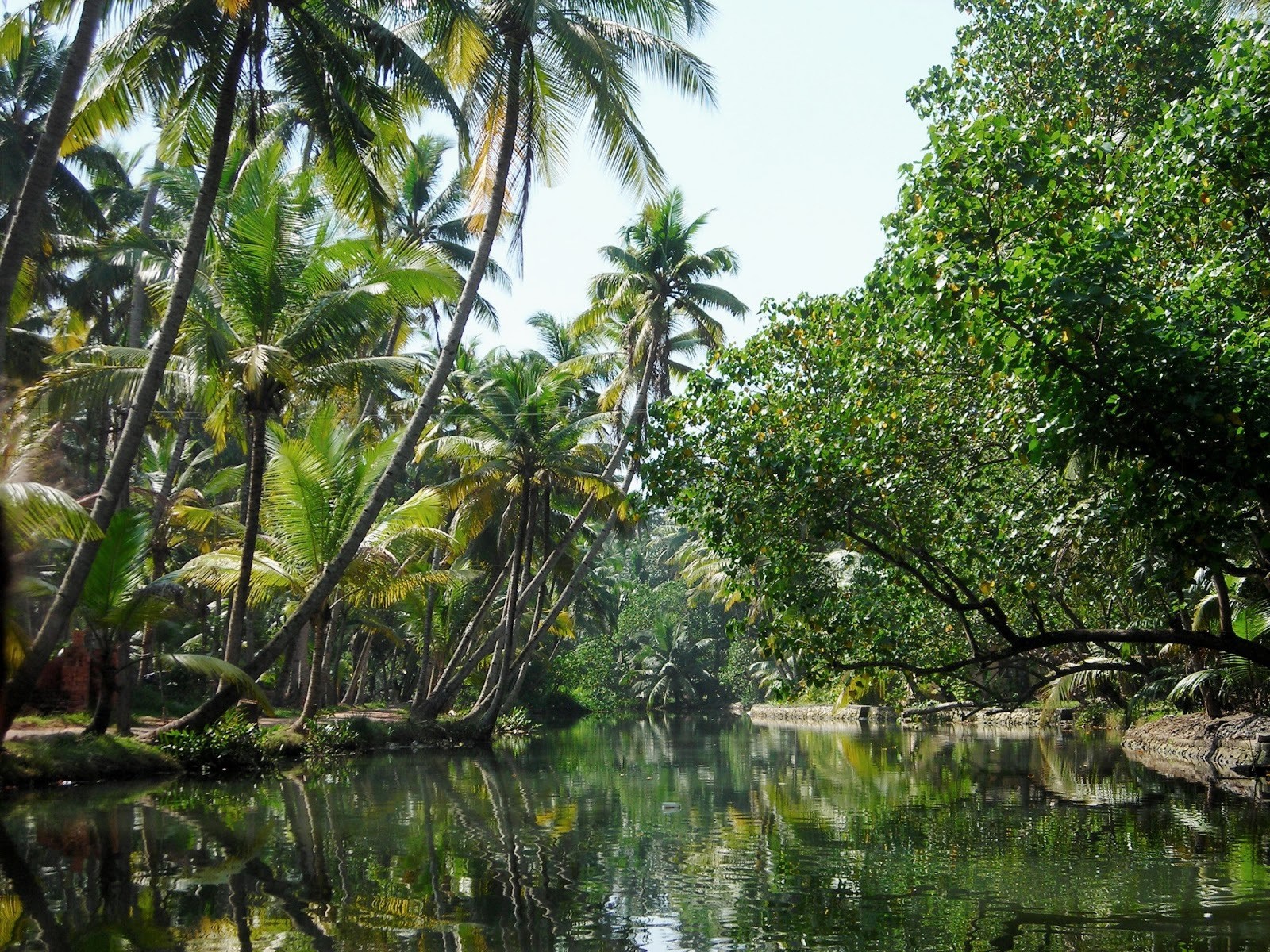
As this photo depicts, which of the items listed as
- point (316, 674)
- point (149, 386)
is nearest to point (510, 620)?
point (316, 674)

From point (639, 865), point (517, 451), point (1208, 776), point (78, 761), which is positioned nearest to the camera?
point (639, 865)

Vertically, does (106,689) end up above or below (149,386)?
below

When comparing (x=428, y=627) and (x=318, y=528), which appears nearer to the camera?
(x=318, y=528)

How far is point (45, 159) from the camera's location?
10500 millimetres

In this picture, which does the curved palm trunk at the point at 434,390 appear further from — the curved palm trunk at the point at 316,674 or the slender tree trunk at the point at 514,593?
the slender tree trunk at the point at 514,593

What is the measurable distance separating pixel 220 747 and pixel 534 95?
10.8 meters

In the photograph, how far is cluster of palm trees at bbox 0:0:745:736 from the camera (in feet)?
43.7

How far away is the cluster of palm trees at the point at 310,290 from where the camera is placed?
43.7 ft

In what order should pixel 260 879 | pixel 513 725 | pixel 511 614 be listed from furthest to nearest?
pixel 513 725
pixel 511 614
pixel 260 879

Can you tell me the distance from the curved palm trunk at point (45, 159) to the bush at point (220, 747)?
7858 millimetres

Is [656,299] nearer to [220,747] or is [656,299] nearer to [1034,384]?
[220,747]

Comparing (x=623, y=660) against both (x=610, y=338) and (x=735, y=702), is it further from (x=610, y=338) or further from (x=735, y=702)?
(x=610, y=338)

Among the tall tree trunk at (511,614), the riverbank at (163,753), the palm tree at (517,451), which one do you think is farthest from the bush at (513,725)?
the riverbank at (163,753)

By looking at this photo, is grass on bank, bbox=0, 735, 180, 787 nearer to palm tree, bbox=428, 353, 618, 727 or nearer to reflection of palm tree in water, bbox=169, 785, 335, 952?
reflection of palm tree in water, bbox=169, 785, 335, 952
